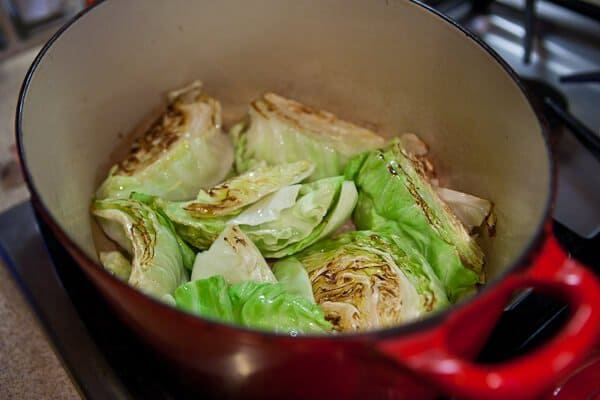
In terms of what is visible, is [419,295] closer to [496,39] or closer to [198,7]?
[198,7]

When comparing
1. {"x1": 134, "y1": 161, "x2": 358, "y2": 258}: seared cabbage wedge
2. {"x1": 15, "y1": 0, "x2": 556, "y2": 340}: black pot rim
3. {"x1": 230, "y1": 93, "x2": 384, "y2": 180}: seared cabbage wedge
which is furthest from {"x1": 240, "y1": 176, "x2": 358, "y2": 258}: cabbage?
{"x1": 15, "y1": 0, "x2": 556, "y2": 340}: black pot rim

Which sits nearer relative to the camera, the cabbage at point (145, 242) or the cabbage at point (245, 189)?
the cabbage at point (145, 242)

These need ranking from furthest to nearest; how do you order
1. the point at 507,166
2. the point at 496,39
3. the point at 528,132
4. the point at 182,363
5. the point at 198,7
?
the point at 496,39, the point at 198,7, the point at 507,166, the point at 528,132, the point at 182,363

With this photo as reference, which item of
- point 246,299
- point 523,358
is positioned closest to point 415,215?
point 246,299

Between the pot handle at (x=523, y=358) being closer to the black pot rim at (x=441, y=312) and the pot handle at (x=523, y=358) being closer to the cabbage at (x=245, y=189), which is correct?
the black pot rim at (x=441, y=312)

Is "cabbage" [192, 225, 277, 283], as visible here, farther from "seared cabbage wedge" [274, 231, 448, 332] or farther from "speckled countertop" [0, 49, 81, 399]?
"speckled countertop" [0, 49, 81, 399]

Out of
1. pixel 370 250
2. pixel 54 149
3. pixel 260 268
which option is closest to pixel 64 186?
pixel 54 149

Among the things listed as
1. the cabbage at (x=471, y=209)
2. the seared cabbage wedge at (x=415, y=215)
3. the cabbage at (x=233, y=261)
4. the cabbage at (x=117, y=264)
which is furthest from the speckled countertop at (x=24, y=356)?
the cabbage at (x=471, y=209)
